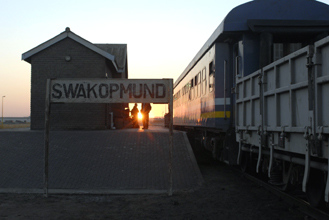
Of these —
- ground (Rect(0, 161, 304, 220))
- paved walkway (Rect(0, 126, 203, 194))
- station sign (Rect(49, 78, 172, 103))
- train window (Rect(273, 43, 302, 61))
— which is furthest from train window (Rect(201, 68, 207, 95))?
ground (Rect(0, 161, 304, 220))

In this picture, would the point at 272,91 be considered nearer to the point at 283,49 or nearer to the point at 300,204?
the point at 300,204

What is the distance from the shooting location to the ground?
666 centimetres

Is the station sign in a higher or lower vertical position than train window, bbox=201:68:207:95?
lower

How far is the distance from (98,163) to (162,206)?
3888 millimetres

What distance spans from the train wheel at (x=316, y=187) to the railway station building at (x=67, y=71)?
42.9ft

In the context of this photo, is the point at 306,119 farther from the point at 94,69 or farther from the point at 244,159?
Answer: the point at 94,69

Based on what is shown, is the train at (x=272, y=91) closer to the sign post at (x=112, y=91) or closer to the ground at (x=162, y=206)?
the ground at (x=162, y=206)

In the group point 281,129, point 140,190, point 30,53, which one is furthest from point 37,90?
point 281,129

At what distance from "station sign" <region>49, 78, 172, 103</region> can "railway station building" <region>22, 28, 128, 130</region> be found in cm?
951

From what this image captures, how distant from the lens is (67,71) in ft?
61.2

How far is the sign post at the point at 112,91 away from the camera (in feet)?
A: 28.7

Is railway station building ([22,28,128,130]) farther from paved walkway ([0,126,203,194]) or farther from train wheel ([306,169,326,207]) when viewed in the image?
train wheel ([306,169,326,207])

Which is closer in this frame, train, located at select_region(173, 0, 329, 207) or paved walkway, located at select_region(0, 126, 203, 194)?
train, located at select_region(173, 0, 329, 207)

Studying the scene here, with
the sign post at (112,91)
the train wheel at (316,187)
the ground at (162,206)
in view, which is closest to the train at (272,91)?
the train wheel at (316,187)
